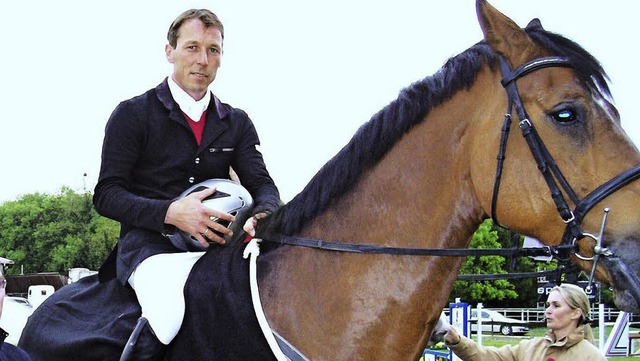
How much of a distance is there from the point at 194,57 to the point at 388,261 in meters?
1.69

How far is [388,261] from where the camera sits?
3164mm

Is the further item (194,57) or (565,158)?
(194,57)

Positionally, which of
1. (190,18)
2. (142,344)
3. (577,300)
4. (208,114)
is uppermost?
(190,18)

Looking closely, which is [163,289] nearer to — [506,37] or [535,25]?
[506,37]

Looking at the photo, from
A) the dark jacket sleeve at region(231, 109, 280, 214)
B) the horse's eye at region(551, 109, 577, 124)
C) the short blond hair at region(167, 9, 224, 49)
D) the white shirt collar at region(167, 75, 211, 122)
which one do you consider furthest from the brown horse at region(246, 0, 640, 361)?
the short blond hair at region(167, 9, 224, 49)

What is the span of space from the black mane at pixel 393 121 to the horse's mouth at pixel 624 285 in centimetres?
100

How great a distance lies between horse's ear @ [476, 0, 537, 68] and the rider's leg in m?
1.85

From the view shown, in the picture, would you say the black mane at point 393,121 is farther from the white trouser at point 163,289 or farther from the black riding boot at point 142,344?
the black riding boot at point 142,344

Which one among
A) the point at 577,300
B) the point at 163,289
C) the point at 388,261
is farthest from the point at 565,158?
the point at 577,300

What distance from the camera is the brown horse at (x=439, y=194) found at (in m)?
2.93

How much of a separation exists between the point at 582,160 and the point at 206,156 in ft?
6.63

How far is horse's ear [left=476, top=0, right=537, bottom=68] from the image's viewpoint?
319 cm

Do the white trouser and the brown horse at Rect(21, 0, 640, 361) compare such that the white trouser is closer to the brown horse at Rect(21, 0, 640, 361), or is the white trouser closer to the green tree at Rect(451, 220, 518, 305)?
the brown horse at Rect(21, 0, 640, 361)

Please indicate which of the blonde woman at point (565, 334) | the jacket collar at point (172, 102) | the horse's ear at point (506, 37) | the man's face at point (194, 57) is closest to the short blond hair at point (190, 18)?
the man's face at point (194, 57)
